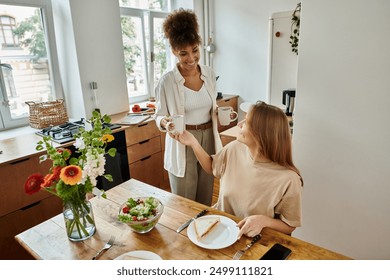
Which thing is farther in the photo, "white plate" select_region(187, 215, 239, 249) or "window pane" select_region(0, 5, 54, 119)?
"window pane" select_region(0, 5, 54, 119)

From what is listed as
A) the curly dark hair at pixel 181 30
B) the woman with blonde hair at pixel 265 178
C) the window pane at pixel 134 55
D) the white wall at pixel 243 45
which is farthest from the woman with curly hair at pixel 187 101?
the white wall at pixel 243 45

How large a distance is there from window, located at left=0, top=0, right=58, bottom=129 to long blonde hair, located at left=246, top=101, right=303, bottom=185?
7.60 feet

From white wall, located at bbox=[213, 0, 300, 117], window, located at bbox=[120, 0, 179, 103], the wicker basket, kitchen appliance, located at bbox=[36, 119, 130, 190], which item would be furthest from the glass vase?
white wall, located at bbox=[213, 0, 300, 117]

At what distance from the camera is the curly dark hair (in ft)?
5.18

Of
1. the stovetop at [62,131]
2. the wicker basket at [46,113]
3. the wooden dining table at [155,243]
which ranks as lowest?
the wooden dining table at [155,243]

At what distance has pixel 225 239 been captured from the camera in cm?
100

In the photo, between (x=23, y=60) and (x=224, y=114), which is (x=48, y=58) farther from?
(x=224, y=114)

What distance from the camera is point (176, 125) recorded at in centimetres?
137

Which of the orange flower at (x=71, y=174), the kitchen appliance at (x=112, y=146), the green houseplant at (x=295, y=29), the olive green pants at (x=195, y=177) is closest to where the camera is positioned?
the orange flower at (x=71, y=174)

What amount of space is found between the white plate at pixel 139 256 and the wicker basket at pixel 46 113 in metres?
1.99

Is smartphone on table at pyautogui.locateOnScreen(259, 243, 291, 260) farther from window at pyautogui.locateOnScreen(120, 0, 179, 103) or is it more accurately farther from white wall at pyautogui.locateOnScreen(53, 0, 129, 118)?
window at pyautogui.locateOnScreen(120, 0, 179, 103)

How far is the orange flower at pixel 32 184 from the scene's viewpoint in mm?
877

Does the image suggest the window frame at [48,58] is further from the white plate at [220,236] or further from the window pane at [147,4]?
the white plate at [220,236]
